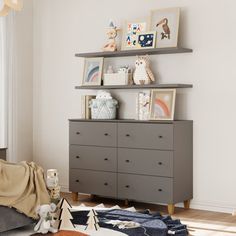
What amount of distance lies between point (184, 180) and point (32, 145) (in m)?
2.12

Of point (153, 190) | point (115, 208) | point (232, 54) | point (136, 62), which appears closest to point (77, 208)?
point (115, 208)


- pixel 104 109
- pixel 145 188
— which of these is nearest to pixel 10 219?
pixel 145 188

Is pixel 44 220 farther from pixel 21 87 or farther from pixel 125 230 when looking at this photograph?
pixel 21 87

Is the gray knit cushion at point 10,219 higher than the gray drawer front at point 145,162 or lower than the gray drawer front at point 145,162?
lower

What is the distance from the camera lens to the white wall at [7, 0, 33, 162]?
20.5ft

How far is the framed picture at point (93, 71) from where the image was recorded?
233 inches

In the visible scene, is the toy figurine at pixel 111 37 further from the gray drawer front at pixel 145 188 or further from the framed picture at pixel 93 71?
the gray drawer front at pixel 145 188

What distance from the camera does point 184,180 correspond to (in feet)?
17.5

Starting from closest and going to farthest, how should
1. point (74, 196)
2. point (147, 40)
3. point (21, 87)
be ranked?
point (147, 40)
point (74, 196)
point (21, 87)

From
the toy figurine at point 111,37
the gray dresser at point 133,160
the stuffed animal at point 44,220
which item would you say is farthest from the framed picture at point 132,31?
the stuffed animal at point 44,220

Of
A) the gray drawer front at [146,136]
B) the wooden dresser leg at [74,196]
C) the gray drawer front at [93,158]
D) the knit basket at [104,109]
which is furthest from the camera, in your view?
the wooden dresser leg at [74,196]

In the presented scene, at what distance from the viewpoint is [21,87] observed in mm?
6398

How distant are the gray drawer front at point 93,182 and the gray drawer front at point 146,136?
0.38 metres

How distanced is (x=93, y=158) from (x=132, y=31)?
1.36m
